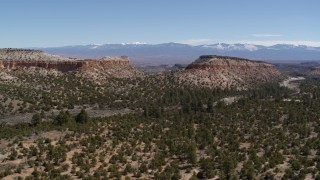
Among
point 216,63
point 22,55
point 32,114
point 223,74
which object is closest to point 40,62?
point 22,55

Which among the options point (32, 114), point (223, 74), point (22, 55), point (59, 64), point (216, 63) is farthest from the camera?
point (216, 63)

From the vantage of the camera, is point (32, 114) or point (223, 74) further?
point (223, 74)

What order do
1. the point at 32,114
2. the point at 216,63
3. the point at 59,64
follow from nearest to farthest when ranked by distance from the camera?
the point at 32,114 → the point at 59,64 → the point at 216,63

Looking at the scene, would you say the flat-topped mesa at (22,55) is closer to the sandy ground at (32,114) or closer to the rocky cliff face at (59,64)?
the rocky cliff face at (59,64)

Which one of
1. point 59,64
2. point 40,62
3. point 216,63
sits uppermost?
point 40,62

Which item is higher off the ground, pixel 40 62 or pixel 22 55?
pixel 22 55

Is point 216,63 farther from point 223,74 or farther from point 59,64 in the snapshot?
point 59,64

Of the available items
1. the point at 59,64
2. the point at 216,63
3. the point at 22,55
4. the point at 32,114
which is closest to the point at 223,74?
the point at 216,63

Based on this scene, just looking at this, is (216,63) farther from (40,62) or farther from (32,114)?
(32,114)

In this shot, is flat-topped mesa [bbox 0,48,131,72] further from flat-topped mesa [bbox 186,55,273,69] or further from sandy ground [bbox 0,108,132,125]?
sandy ground [bbox 0,108,132,125]
